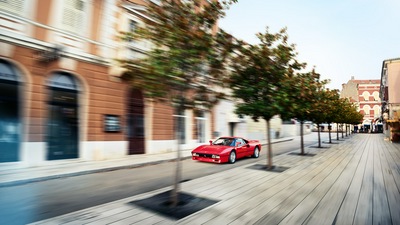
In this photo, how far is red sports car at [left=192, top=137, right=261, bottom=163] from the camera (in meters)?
10.4

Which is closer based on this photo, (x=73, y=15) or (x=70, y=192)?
(x=70, y=192)

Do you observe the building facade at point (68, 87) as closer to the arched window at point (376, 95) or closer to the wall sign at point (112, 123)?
the wall sign at point (112, 123)

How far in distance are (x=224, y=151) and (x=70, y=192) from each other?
6.39m

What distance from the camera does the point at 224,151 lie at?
10.5 metres

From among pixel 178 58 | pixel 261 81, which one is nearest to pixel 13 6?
pixel 178 58

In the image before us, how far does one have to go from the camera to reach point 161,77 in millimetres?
4645

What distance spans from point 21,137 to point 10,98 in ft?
5.04

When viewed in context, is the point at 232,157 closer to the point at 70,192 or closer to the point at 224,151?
the point at 224,151

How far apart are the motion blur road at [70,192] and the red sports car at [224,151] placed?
1.73 meters

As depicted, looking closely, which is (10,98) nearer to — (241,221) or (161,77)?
(161,77)

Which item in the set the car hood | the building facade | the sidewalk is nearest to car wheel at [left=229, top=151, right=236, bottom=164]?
the car hood

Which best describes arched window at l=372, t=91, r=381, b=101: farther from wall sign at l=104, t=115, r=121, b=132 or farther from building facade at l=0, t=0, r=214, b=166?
wall sign at l=104, t=115, r=121, b=132

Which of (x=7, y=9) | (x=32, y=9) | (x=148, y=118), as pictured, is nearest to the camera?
(x=7, y=9)

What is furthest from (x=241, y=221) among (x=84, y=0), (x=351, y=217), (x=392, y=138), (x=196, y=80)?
(x=392, y=138)
